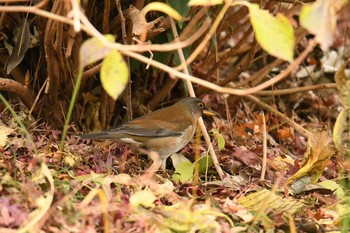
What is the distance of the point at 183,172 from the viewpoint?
4.58 meters

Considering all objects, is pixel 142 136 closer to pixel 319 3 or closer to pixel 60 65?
pixel 60 65

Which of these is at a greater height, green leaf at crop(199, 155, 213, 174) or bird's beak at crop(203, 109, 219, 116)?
green leaf at crop(199, 155, 213, 174)

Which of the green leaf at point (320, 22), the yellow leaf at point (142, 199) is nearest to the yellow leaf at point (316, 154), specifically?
the yellow leaf at point (142, 199)

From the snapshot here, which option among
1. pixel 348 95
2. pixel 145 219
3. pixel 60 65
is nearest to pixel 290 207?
pixel 348 95

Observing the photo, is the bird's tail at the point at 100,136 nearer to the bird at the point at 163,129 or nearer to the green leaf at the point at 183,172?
the bird at the point at 163,129

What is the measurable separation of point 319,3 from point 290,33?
0.14 meters

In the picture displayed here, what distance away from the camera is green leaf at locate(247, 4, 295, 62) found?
2650mm

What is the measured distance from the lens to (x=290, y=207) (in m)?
3.84

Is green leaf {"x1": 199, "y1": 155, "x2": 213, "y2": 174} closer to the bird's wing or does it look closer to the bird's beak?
the bird's wing

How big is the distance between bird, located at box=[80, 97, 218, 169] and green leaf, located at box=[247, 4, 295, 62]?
2172 millimetres

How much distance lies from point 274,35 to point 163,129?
258 centimetres

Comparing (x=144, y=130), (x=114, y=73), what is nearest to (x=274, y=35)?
(x=114, y=73)

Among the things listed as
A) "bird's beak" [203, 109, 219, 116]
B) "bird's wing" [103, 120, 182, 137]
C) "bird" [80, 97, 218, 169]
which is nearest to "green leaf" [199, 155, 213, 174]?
"bird" [80, 97, 218, 169]

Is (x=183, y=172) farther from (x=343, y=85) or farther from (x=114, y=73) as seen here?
(x=114, y=73)
